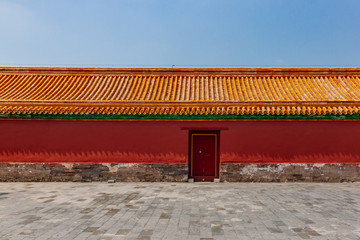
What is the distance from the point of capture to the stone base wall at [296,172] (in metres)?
9.92

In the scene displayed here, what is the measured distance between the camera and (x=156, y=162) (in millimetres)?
10062

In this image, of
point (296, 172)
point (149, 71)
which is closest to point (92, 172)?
point (149, 71)

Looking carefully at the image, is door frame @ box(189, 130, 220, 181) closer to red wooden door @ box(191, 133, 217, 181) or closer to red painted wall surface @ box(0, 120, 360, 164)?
red wooden door @ box(191, 133, 217, 181)

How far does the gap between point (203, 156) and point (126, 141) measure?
304 cm

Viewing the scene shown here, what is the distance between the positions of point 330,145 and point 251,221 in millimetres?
6129

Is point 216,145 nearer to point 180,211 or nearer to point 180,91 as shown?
point 180,91

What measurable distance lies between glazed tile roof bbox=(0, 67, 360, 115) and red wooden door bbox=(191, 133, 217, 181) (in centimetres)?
121

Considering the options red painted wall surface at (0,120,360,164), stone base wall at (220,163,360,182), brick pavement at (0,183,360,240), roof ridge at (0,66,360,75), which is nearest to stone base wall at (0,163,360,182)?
stone base wall at (220,163,360,182)

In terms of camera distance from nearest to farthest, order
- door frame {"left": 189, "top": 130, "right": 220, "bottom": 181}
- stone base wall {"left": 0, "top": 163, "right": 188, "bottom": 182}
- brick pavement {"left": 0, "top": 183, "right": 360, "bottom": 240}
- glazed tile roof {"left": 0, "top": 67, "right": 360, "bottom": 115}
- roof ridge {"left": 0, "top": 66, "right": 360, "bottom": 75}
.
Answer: brick pavement {"left": 0, "top": 183, "right": 360, "bottom": 240}, glazed tile roof {"left": 0, "top": 67, "right": 360, "bottom": 115}, stone base wall {"left": 0, "top": 163, "right": 188, "bottom": 182}, door frame {"left": 189, "top": 130, "right": 220, "bottom": 181}, roof ridge {"left": 0, "top": 66, "right": 360, "bottom": 75}

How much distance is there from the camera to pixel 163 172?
1005 cm

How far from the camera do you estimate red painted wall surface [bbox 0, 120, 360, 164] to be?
9992 mm

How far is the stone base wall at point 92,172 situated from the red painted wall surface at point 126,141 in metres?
0.21

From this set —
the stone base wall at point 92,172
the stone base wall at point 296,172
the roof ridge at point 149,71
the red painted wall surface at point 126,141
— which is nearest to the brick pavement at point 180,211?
the stone base wall at point 296,172

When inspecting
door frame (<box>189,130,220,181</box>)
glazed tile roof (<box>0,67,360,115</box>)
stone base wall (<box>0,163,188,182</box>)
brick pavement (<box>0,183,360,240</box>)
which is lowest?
brick pavement (<box>0,183,360,240</box>)
